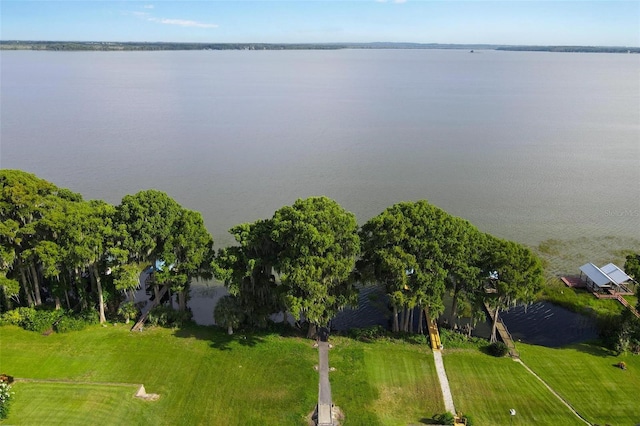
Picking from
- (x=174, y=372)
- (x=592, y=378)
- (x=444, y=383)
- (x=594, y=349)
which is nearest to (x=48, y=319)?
(x=174, y=372)

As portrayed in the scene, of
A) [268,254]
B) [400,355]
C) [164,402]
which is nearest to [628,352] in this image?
[400,355]

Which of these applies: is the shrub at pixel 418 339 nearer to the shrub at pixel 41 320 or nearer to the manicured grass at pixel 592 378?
the manicured grass at pixel 592 378

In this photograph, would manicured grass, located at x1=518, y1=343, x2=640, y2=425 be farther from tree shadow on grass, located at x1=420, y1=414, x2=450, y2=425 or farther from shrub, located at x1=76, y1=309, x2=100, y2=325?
shrub, located at x1=76, y1=309, x2=100, y2=325

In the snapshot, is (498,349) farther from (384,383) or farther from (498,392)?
(384,383)

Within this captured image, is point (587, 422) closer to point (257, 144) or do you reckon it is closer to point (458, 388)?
point (458, 388)

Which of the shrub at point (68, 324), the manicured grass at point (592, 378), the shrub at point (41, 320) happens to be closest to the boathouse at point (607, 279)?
the manicured grass at point (592, 378)
